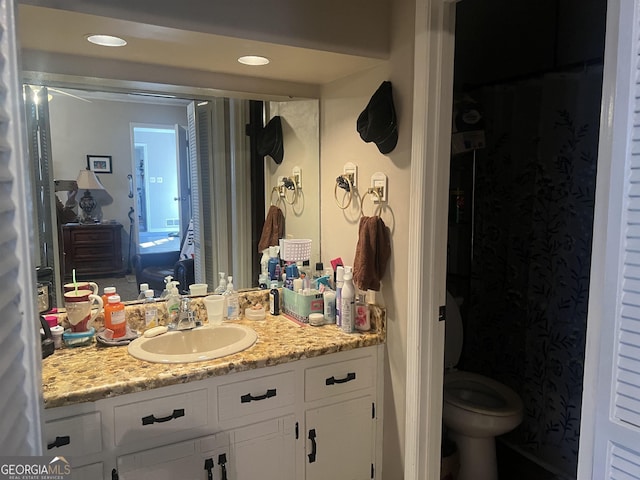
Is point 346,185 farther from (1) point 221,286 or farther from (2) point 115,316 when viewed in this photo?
(2) point 115,316

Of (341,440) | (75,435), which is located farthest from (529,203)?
(75,435)

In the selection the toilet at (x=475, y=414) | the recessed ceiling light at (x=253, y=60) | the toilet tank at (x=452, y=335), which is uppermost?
the recessed ceiling light at (x=253, y=60)

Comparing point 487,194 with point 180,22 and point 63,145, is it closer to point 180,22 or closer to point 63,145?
point 180,22

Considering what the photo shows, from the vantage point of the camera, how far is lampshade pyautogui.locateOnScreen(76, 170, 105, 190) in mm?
1861

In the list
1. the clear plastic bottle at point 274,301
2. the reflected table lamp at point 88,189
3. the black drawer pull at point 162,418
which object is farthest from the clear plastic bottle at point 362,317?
the reflected table lamp at point 88,189

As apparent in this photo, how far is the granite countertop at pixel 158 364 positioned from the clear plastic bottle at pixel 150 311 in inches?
7.9

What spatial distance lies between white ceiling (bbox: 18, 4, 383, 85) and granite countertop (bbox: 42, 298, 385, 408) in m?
1.05

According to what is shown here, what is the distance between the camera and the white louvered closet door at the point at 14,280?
67 centimetres

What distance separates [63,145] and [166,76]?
49 centimetres

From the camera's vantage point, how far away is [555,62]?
2369 mm

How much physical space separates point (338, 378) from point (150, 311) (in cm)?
84

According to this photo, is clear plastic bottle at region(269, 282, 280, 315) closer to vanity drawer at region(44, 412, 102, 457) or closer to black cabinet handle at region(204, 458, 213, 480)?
black cabinet handle at region(204, 458, 213, 480)

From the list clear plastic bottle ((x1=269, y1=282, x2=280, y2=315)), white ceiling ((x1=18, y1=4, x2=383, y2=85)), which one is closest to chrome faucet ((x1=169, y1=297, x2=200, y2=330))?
clear plastic bottle ((x1=269, y1=282, x2=280, y2=315))

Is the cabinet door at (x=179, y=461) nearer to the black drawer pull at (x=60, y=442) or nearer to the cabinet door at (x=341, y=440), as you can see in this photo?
the black drawer pull at (x=60, y=442)
